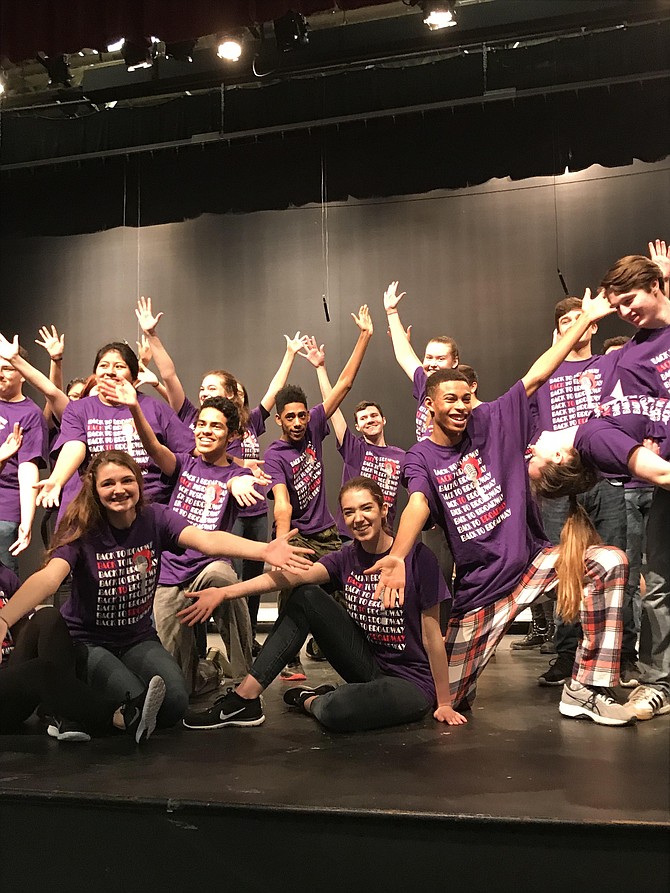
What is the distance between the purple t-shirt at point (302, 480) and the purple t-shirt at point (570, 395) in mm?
1082

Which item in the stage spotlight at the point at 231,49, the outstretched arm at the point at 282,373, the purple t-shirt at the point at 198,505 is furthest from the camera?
the stage spotlight at the point at 231,49

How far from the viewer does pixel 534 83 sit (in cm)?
583

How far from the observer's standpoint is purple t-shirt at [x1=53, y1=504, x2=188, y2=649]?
279cm

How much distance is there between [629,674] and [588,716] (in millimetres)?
574

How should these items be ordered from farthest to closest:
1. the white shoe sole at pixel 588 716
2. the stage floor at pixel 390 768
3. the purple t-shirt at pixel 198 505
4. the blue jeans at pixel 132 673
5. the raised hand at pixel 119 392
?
the purple t-shirt at pixel 198 505
the raised hand at pixel 119 392
the blue jeans at pixel 132 673
the white shoe sole at pixel 588 716
the stage floor at pixel 390 768

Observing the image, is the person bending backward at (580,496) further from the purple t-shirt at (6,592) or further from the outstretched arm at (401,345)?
the purple t-shirt at (6,592)

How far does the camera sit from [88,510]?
279cm

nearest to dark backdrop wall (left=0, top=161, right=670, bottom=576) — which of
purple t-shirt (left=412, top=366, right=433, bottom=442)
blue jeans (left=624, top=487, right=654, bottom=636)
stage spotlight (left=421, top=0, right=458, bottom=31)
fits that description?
stage spotlight (left=421, top=0, right=458, bottom=31)

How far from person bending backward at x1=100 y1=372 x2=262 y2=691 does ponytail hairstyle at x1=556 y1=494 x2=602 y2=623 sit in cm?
113

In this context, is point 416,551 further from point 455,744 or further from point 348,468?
point 348,468

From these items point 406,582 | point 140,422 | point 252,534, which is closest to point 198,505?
point 140,422

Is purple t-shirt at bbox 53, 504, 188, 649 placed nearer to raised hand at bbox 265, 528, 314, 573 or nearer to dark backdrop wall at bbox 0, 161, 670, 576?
raised hand at bbox 265, 528, 314, 573

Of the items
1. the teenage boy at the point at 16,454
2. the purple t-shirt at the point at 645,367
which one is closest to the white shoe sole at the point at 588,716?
the purple t-shirt at the point at 645,367

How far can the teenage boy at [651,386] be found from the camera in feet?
8.77
